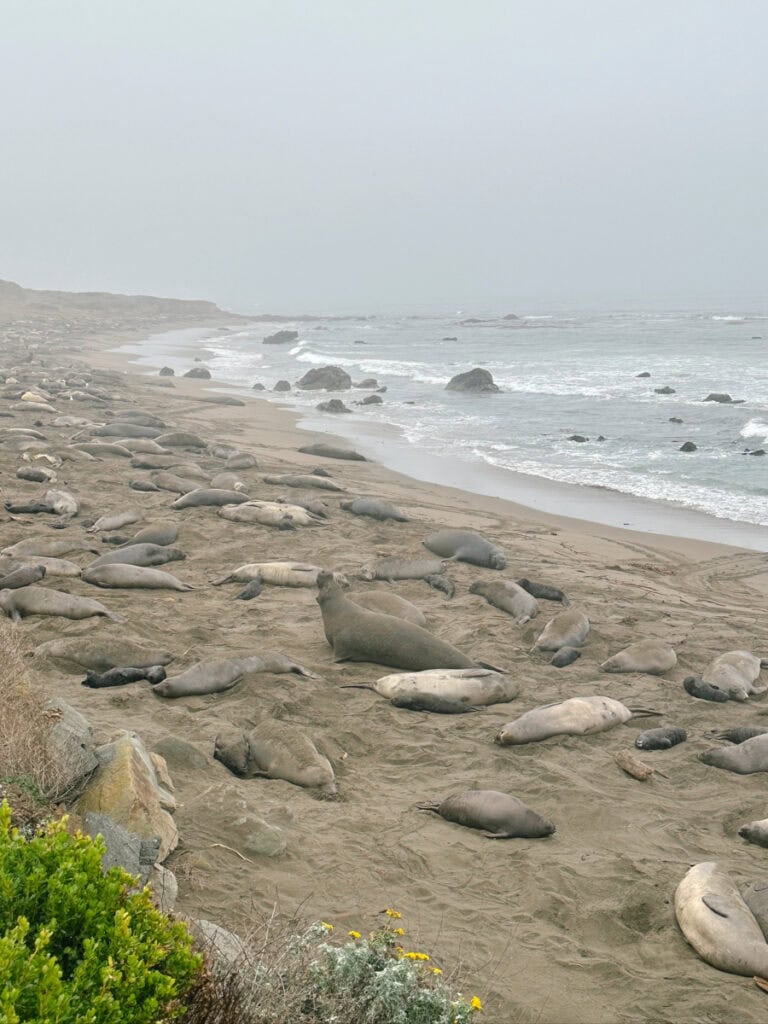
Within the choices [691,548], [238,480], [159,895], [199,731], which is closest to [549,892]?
[159,895]

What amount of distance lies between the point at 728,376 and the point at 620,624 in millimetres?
27359

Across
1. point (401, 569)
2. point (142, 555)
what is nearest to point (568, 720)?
point (401, 569)

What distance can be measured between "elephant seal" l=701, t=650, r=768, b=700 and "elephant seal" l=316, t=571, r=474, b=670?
188 centimetres

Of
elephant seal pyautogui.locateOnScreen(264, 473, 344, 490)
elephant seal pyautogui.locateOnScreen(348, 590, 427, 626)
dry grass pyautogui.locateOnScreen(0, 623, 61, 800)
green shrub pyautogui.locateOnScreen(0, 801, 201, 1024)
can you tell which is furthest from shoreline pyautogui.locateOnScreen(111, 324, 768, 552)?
green shrub pyautogui.locateOnScreen(0, 801, 201, 1024)

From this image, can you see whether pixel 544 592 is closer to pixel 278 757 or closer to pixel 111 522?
pixel 278 757

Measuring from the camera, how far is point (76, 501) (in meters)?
11.0

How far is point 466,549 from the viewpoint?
33.8 ft

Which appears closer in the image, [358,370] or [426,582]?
[426,582]

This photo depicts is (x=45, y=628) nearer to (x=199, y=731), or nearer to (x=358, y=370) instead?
(x=199, y=731)

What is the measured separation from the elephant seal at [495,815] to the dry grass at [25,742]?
208 centimetres

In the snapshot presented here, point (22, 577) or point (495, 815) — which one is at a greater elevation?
point (22, 577)

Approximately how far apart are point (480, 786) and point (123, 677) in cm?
255

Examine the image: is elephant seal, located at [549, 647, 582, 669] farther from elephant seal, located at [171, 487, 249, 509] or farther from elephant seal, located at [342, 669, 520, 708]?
elephant seal, located at [171, 487, 249, 509]

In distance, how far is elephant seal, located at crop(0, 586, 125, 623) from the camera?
23.9 feet
